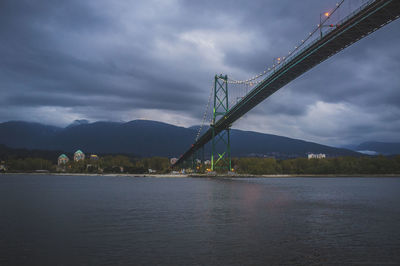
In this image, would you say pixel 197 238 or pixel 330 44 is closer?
pixel 197 238

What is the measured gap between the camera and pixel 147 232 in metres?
12.5

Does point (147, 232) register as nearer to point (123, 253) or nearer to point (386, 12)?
point (123, 253)

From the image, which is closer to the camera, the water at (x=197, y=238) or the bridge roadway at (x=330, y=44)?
the water at (x=197, y=238)

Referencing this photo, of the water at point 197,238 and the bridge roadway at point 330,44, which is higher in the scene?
the bridge roadway at point 330,44

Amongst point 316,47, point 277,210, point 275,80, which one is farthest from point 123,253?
point 275,80

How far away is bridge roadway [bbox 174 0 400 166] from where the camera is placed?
69.4 ft

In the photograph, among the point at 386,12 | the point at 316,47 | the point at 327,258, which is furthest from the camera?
the point at 316,47

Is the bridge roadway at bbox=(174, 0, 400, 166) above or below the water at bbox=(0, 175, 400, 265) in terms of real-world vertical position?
above

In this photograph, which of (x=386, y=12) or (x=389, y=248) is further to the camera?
(x=386, y=12)

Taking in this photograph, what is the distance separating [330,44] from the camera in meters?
27.5

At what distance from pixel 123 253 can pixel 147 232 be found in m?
3.05

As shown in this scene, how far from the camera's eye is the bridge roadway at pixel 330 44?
833 inches

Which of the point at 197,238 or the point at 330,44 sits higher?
the point at 330,44

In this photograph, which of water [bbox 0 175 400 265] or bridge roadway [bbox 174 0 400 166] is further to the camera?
bridge roadway [bbox 174 0 400 166]
